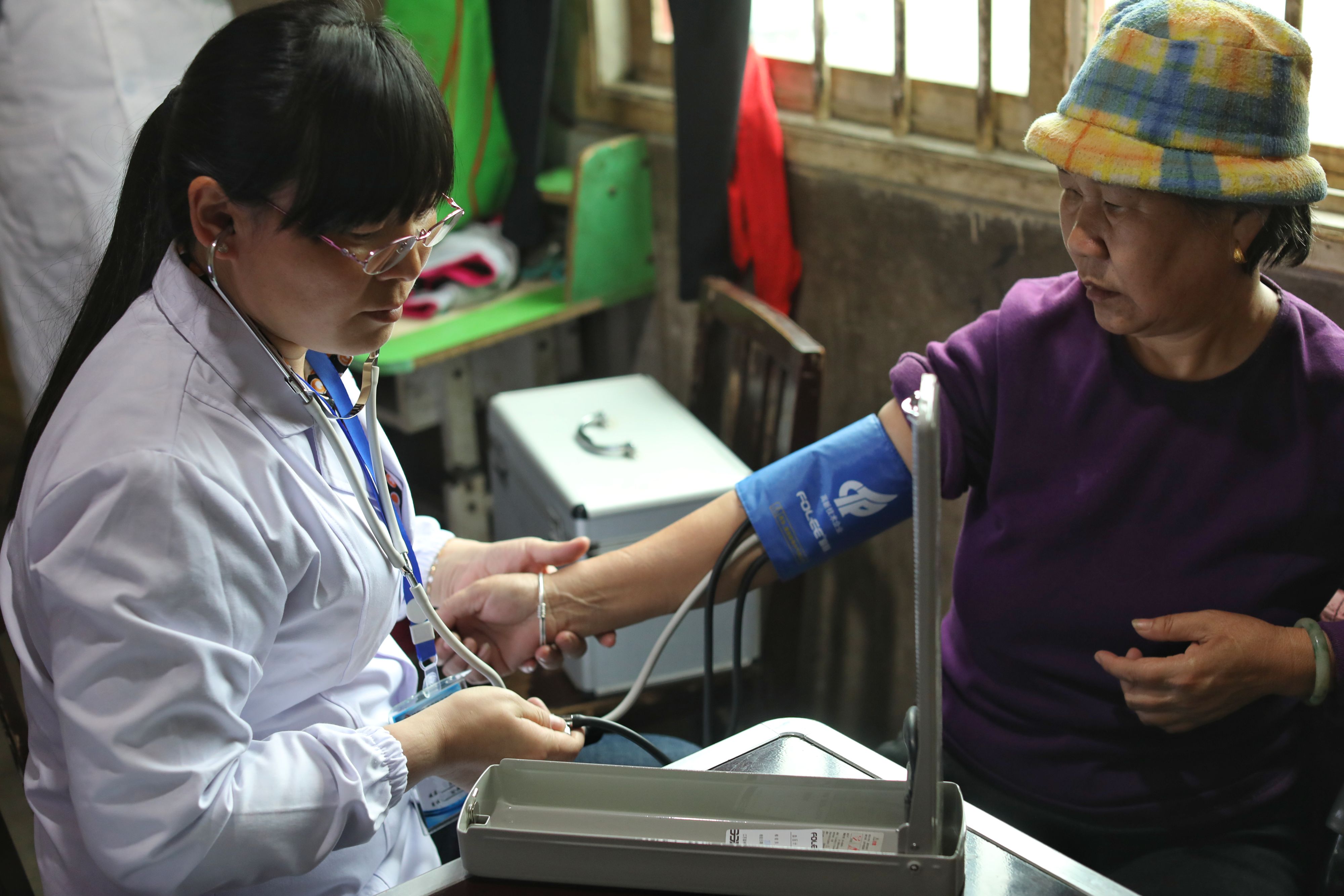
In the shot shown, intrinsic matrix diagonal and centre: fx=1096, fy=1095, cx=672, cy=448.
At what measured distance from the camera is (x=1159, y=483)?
1179mm

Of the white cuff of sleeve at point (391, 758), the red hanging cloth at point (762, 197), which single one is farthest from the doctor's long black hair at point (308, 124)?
the red hanging cloth at point (762, 197)

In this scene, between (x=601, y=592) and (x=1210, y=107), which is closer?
(x=1210, y=107)

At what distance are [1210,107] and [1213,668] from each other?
53 centimetres

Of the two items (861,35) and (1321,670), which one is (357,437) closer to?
(1321,670)

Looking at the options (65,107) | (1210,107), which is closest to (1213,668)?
(1210,107)

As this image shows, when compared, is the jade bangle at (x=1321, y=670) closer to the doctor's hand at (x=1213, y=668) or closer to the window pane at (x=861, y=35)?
the doctor's hand at (x=1213, y=668)

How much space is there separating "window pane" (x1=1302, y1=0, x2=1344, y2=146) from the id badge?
4.42 ft

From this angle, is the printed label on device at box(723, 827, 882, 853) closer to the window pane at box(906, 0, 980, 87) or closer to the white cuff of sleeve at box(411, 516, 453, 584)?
the white cuff of sleeve at box(411, 516, 453, 584)

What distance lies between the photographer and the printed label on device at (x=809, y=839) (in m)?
0.75

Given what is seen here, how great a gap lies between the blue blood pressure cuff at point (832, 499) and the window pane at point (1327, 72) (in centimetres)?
78

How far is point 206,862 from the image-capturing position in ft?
2.81

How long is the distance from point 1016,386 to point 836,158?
1086 mm

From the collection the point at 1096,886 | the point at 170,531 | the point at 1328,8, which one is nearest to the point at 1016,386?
the point at 1096,886

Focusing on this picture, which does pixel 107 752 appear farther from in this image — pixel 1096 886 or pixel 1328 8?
pixel 1328 8
